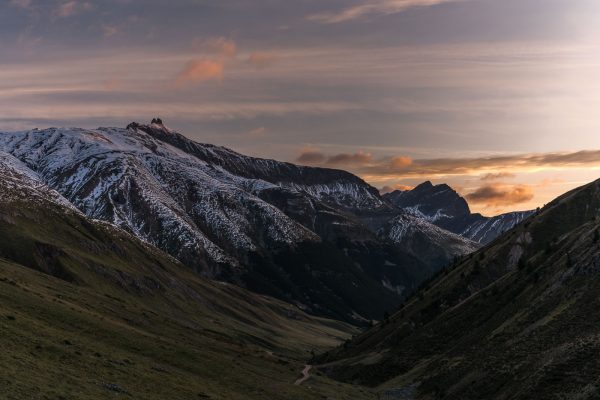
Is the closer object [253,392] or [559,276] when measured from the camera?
[253,392]

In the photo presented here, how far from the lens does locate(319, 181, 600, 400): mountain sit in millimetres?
80056

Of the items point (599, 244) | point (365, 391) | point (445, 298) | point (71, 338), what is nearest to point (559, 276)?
point (599, 244)

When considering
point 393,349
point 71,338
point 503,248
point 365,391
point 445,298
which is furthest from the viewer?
point 503,248

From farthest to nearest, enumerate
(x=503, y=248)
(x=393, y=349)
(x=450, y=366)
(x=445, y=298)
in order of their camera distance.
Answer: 1. (x=503, y=248)
2. (x=445, y=298)
3. (x=393, y=349)
4. (x=450, y=366)

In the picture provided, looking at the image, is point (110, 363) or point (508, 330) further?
point (508, 330)

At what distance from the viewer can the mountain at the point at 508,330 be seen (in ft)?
263

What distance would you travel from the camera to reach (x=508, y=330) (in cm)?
10819

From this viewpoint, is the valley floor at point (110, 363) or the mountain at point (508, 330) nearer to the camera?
the valley floor at point (110, 363)

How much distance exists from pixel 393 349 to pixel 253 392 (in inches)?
2853

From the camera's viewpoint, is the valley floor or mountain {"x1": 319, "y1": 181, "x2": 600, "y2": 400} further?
mountain {"x1": 319, "y1": 181, "x2": 600, "y2": 400}

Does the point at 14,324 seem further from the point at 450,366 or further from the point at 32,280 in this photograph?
the point at 450,366

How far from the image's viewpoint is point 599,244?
11062cm

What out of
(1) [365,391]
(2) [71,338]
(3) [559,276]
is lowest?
(1) [365,391]

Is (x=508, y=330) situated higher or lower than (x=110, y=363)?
higher
